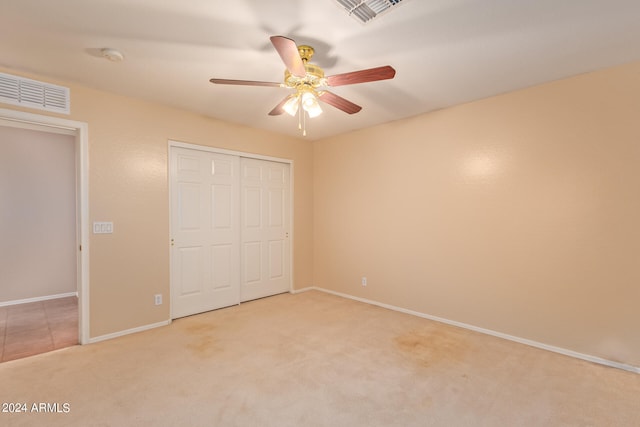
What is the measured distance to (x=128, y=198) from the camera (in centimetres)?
329

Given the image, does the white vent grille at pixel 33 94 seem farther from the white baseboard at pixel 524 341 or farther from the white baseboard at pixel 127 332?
the white baseboard at pixel 524 341

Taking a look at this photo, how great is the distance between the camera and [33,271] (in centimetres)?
447

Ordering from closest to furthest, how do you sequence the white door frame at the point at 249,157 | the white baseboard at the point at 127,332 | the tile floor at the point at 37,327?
the tile floor at the point at 37,327
the white baseboard at the point at 127,332
the white door frame at the point at 249,157

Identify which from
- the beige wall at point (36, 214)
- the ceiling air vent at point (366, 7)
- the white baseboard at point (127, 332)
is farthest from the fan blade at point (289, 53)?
the beige wall at point (36, 214)

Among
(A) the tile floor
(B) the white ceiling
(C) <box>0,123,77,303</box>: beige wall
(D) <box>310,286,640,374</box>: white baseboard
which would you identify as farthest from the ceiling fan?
(C) <box>0,123,77,303</box>: beige wall

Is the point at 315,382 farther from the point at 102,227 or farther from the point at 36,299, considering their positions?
the point at 36,299

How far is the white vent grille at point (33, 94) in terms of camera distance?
104 inches

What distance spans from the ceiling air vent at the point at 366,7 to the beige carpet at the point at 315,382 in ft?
8.23

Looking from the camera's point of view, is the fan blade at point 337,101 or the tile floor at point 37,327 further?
the tile floor at point 37,327

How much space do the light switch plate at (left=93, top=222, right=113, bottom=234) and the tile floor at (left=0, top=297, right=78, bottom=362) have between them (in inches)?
43.6

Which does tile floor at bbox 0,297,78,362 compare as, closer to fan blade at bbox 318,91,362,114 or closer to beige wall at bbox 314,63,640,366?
fan blade at bbox 318,91,362,114

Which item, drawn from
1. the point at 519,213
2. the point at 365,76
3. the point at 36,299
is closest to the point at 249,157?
the point at 365,76

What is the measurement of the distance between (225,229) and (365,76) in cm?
292

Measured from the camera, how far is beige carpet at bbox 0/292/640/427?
1.95 metres
